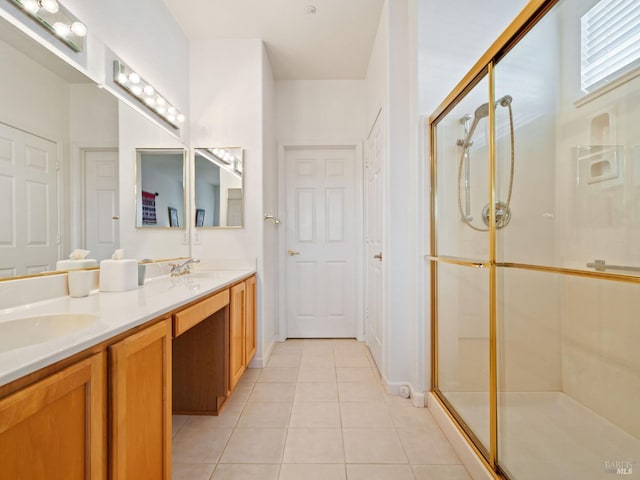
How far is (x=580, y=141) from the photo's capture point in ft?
4.18

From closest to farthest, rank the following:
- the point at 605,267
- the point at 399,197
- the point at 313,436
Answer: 1. the point at 605,267
2. the point at 313,436
3. the point at 399,197

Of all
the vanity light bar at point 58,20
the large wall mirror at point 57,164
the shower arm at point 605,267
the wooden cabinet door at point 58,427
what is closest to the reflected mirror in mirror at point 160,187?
the large wall mirror at point 57,164

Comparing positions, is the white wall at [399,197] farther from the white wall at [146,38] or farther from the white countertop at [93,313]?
the white wall at [146,38]

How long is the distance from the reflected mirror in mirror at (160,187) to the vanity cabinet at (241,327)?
728mm

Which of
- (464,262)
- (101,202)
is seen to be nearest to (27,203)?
(101,202)

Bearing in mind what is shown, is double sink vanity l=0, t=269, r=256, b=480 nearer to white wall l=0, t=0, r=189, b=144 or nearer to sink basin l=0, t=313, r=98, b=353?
sink basin l=0, t=313, r=98, b=353

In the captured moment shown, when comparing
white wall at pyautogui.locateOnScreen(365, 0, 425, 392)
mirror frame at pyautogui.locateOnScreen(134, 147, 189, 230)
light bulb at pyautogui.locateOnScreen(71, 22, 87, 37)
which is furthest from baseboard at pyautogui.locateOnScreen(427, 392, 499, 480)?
light bulb at pyautogui.locateOnScreen(71, 22, 87, 37)

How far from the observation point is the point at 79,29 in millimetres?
1471

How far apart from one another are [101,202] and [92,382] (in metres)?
1.12

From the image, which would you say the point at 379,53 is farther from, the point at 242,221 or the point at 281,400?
the point at 281,400

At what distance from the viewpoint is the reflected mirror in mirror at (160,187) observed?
6.53ft

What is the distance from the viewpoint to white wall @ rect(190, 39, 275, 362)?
104 inches

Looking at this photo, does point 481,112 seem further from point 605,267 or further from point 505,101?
point 605,267

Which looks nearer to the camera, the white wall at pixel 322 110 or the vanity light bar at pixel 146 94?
the vanity light bar at pixel 146 94
